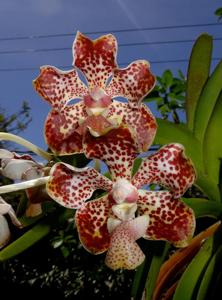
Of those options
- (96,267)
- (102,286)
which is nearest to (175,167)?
(96,267)

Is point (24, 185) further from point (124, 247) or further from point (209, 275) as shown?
point (209, 275)

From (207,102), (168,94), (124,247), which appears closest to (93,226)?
(124,247)

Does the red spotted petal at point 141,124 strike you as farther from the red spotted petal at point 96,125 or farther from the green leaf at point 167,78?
the green leaf at point 167,78

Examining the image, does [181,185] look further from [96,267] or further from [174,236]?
[96,267]

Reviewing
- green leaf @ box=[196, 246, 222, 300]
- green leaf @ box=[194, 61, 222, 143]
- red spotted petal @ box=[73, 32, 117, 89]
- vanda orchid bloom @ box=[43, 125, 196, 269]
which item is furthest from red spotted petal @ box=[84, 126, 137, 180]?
green leaf @ box=[194, 61, 222, 143]

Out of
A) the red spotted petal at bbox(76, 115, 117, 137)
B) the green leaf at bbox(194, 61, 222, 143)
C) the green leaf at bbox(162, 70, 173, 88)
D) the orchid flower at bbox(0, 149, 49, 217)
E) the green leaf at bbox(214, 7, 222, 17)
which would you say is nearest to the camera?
the red spotted petal at bbox(76, 115, 117, 137)

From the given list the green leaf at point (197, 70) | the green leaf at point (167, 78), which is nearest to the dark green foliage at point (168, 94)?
the green leaf at point (167, 78)

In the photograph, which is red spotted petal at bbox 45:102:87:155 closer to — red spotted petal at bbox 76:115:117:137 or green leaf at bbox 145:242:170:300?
red spotted petal at bbox 76:115:117:137
